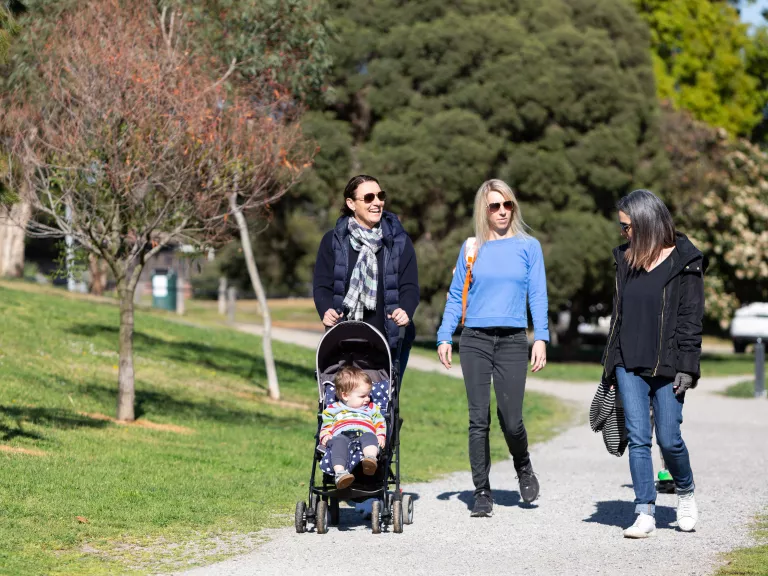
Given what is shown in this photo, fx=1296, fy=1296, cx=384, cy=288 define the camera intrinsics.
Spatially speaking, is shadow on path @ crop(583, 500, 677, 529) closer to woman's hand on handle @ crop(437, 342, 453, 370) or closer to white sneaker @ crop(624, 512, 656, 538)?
white sneaker @ crop(624, 512, 656, 538)

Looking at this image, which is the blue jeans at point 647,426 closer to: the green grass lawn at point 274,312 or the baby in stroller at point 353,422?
the baby in stroller at point 353,422

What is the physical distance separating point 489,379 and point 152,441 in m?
5.33

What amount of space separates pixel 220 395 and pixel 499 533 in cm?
1106

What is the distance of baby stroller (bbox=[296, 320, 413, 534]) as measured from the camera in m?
7.93

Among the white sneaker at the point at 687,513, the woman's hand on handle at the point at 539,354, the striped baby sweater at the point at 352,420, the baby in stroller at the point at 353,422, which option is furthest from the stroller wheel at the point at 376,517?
the white sneaker at the point at 687,513

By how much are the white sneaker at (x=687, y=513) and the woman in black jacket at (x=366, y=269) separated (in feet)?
6.70

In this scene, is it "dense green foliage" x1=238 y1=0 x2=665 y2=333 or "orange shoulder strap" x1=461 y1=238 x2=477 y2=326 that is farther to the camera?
"dense green foliage" x1=238 y1=0 x2=665 y2=333

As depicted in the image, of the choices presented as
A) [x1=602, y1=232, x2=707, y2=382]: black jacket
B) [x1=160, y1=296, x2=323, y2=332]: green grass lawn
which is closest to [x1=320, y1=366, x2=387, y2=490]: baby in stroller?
[x1=602, y1=232, x2=707, y2=382]: black jacket

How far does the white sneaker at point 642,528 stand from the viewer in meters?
7.68

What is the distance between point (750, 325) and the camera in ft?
153

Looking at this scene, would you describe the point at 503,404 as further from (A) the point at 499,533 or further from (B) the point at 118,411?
(B) the point at 118,411

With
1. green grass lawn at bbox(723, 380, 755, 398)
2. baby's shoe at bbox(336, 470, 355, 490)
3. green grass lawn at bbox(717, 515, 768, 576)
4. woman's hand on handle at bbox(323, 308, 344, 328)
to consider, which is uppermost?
woman's hand on handle at bbox(323, 308, 344, 328)

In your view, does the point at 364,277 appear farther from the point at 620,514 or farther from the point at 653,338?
the point at 620,514

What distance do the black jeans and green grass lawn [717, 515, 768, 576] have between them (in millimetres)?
1772
